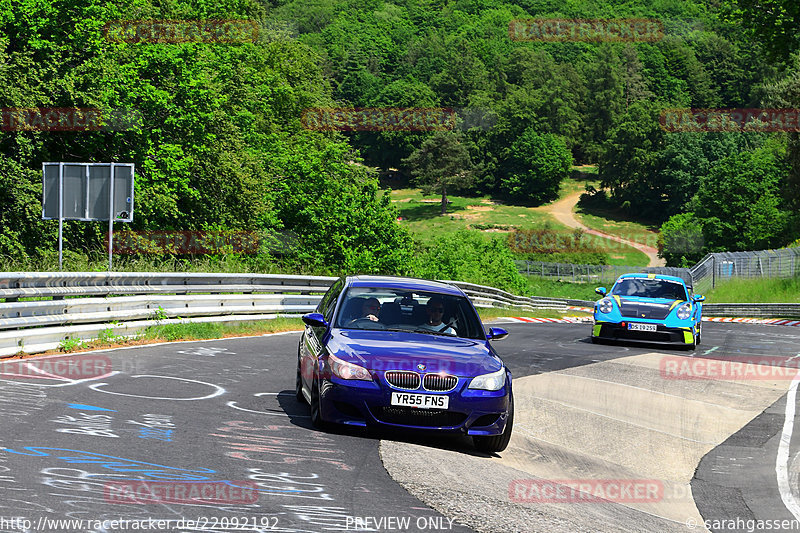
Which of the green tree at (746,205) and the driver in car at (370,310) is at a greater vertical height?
the driver in car at (370,310)

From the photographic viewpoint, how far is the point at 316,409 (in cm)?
853

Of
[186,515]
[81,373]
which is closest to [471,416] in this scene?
[186,515]

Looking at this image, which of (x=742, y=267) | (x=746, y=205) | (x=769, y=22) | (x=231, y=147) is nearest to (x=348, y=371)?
(x=231, y=147)

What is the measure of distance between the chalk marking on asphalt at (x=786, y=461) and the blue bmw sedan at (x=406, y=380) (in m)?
2.38

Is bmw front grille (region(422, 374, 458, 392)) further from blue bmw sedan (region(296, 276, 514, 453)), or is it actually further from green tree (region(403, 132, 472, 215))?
green tree (region(403, 132, 472, 215))

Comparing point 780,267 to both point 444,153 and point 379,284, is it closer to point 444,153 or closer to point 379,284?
point 379,284

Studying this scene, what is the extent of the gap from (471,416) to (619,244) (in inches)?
4937

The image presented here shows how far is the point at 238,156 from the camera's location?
3909cm

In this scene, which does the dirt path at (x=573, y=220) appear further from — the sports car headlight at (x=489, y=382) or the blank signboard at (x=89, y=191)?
the sports car headlight at (x=489, y=382)

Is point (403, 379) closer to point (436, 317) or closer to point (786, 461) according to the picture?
point (436, 317)

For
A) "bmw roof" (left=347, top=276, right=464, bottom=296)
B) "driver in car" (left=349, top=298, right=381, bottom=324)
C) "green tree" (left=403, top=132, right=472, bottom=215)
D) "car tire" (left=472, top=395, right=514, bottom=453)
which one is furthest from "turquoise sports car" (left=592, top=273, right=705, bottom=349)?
"green tree" (left=403, top=132, right=472, bottom=215)

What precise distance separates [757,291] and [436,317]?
48.5 meters

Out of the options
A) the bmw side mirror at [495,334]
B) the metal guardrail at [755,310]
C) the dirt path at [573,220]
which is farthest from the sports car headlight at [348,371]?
the dirt path at [573,220]

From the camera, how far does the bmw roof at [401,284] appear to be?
9.75m
